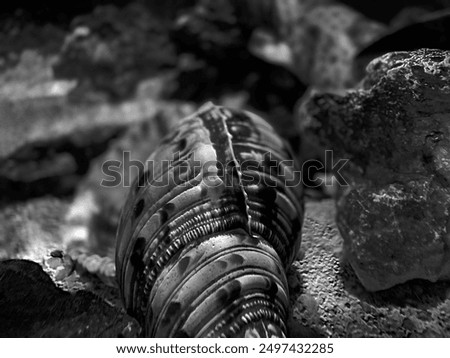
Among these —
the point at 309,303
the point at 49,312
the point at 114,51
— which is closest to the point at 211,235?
the point at 309,303

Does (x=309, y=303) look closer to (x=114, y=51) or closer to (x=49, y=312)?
(x=49, y=312)

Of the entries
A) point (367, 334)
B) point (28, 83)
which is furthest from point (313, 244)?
point (28, 83)

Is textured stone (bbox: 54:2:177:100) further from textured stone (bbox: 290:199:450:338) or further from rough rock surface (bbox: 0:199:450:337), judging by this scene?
textured stone (bbox: 290:199:450:338)

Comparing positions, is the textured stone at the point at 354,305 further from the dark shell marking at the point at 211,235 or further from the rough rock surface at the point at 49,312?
the rough rock surface at the point at 49,312

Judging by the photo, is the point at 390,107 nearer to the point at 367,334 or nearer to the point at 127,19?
the point at 367,334

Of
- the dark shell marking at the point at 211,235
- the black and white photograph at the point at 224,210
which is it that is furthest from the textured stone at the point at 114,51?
the dark shell marking at the point at 211,235

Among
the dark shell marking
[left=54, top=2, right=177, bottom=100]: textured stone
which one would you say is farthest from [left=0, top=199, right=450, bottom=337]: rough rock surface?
[left=54, top=2, right=177, bottom=100]: textured stone
